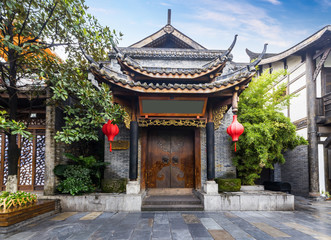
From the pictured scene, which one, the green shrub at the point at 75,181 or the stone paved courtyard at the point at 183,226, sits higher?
the green shrub at the point at 75,181

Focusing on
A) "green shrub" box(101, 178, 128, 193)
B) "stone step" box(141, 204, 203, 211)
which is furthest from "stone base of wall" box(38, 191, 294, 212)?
"green shrub" box(101, 178, 128, 193)

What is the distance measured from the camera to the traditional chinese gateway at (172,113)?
5.66 m

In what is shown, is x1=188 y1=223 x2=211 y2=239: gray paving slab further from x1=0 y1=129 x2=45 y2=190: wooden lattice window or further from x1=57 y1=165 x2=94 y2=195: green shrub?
x1=0 y1=129 x2=45 y2=190: wooden lattice window

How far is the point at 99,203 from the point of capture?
5.77 metres

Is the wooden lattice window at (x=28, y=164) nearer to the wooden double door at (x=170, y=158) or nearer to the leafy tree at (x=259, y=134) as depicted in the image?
the wooden double door at (x=170, y=158)

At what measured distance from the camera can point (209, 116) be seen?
20.8 ft

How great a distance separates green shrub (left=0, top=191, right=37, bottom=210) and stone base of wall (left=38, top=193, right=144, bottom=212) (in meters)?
1.14

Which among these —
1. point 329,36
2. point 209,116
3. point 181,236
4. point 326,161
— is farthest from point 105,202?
point 329,36

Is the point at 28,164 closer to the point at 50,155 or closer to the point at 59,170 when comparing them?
the point at 50,155

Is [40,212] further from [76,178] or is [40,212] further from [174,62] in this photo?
[174,62]

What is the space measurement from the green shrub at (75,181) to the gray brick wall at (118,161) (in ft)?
2.97

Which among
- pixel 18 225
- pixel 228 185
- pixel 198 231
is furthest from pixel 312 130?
pixel 18 225

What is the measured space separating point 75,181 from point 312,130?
9.71 metres

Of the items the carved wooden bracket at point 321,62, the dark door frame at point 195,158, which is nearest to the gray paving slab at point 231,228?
the dark door frame at point 195,158
